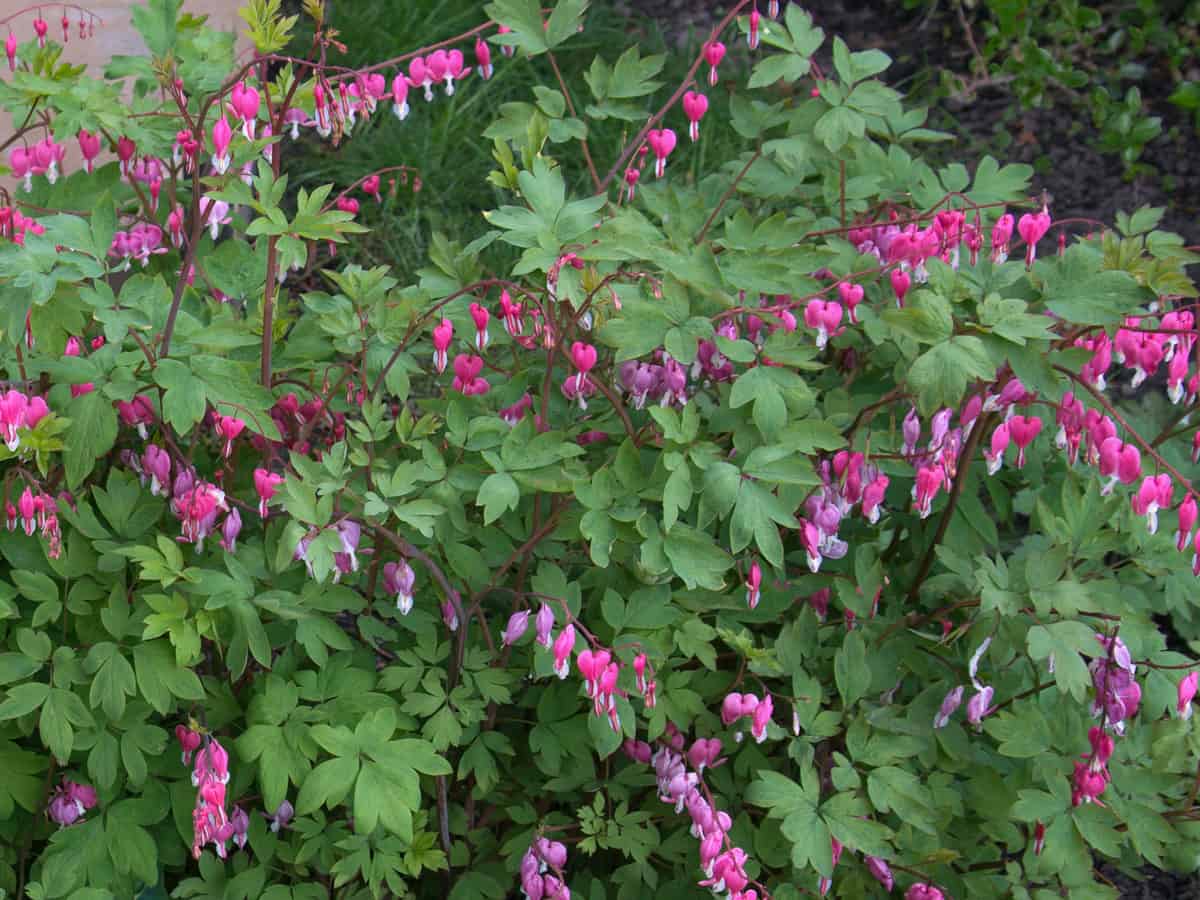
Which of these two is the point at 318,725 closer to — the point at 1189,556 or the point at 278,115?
the point at 278,115

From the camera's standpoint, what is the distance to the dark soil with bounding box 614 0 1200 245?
5.46 metres

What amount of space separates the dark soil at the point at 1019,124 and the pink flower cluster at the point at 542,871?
12.4 feet

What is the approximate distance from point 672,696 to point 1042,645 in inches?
27.7

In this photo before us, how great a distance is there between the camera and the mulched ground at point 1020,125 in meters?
5.45

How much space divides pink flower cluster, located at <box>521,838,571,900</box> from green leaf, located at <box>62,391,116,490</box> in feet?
3.49

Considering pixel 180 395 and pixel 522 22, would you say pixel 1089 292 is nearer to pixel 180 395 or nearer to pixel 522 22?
pixel 522 22

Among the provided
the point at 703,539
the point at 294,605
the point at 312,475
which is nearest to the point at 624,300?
the point at 703,539

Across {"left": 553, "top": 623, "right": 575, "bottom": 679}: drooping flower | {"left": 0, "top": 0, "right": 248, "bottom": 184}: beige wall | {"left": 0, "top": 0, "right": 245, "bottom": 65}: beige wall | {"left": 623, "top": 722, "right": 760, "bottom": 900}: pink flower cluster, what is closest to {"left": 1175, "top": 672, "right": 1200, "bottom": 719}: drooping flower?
{"left": 623, "top": 722, "right": 760, "bottom": 900}: pink flower cluster

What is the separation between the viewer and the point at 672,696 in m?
2.66

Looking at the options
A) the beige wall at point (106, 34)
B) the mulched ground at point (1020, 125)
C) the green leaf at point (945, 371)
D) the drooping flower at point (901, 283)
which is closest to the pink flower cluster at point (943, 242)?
the drooping flower at point (901, 283)

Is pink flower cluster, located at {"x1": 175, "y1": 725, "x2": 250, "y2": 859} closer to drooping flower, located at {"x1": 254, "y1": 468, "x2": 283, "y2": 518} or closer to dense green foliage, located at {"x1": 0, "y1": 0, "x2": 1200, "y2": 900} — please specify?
dense green foliage, located at {"x1": 0, "y1": 0, "x2": 1200, "y2": 900}

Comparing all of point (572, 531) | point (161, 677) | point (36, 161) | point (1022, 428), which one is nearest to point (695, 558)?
point (572, 531)

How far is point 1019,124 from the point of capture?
227 inches

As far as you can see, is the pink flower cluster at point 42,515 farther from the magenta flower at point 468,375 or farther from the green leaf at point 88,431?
the magenta flower at point 468,375
